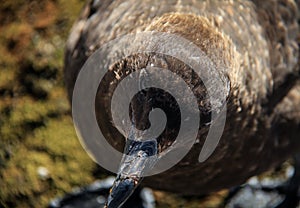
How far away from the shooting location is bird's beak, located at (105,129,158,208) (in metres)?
3.25

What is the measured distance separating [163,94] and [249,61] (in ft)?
2.48

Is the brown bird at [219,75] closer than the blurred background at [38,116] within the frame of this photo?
Yes

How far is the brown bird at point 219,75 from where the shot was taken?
10.7 ft

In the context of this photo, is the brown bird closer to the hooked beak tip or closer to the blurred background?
the hooked beak tip

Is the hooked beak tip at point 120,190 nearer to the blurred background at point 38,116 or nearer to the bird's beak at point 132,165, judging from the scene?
the bird's beak at point 132,165

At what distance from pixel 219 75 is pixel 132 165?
1.64ft

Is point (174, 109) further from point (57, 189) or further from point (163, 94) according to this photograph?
point (57, 189)

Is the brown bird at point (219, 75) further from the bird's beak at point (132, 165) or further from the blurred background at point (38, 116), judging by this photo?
the blurred background at point (38, 116)

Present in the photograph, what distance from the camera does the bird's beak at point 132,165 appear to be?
3.25 m

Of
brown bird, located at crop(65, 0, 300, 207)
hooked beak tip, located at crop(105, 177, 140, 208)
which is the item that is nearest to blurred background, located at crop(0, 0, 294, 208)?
brown bird, located at crop(65, 0, 300, 207)

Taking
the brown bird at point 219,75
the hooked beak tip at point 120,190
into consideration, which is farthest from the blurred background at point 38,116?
the hooked beak tip at point 120,190

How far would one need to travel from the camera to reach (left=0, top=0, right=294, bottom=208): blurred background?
4.54 m

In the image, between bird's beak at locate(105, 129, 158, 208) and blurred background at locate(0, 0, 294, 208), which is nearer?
bird's beak at locate(105, 129, 158, 208)

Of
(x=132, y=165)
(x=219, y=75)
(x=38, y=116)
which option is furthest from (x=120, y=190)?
(x=38, y=116)
